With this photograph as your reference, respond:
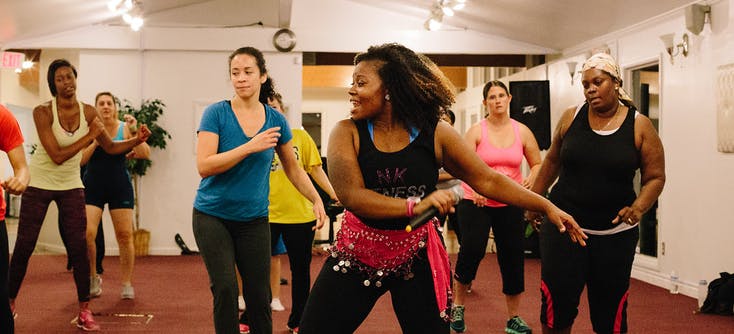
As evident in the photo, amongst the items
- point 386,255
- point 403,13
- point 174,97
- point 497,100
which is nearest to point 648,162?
point 386,255

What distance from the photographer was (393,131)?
243cm

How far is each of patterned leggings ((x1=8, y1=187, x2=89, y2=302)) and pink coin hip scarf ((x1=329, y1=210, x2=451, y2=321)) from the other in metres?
2.48

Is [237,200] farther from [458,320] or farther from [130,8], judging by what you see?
[130,8]

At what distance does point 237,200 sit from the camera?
3139 mm

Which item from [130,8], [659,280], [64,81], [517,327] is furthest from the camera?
[130,8]

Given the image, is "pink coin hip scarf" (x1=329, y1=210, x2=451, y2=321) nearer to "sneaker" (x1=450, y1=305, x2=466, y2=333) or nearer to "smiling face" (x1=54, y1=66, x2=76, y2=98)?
"sneaker" (x1=450, y1=305, x2=466, y2=333)

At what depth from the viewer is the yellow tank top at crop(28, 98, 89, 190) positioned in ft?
14.5

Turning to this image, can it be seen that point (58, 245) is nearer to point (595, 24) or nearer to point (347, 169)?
point (595, 24)

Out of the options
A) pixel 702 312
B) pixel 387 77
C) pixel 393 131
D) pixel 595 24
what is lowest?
pixel 702 312

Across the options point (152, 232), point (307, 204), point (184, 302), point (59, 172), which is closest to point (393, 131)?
point (307, 204)

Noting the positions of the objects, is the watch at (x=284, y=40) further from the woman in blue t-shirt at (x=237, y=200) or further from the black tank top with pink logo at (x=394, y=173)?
the black tank top with pink logo at (x=394, y=173)

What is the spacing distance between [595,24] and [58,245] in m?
7.06

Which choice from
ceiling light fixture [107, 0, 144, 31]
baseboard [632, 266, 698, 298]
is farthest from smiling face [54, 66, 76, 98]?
baseboard [632, 266, 698, 298]

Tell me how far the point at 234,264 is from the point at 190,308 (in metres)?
2.78
